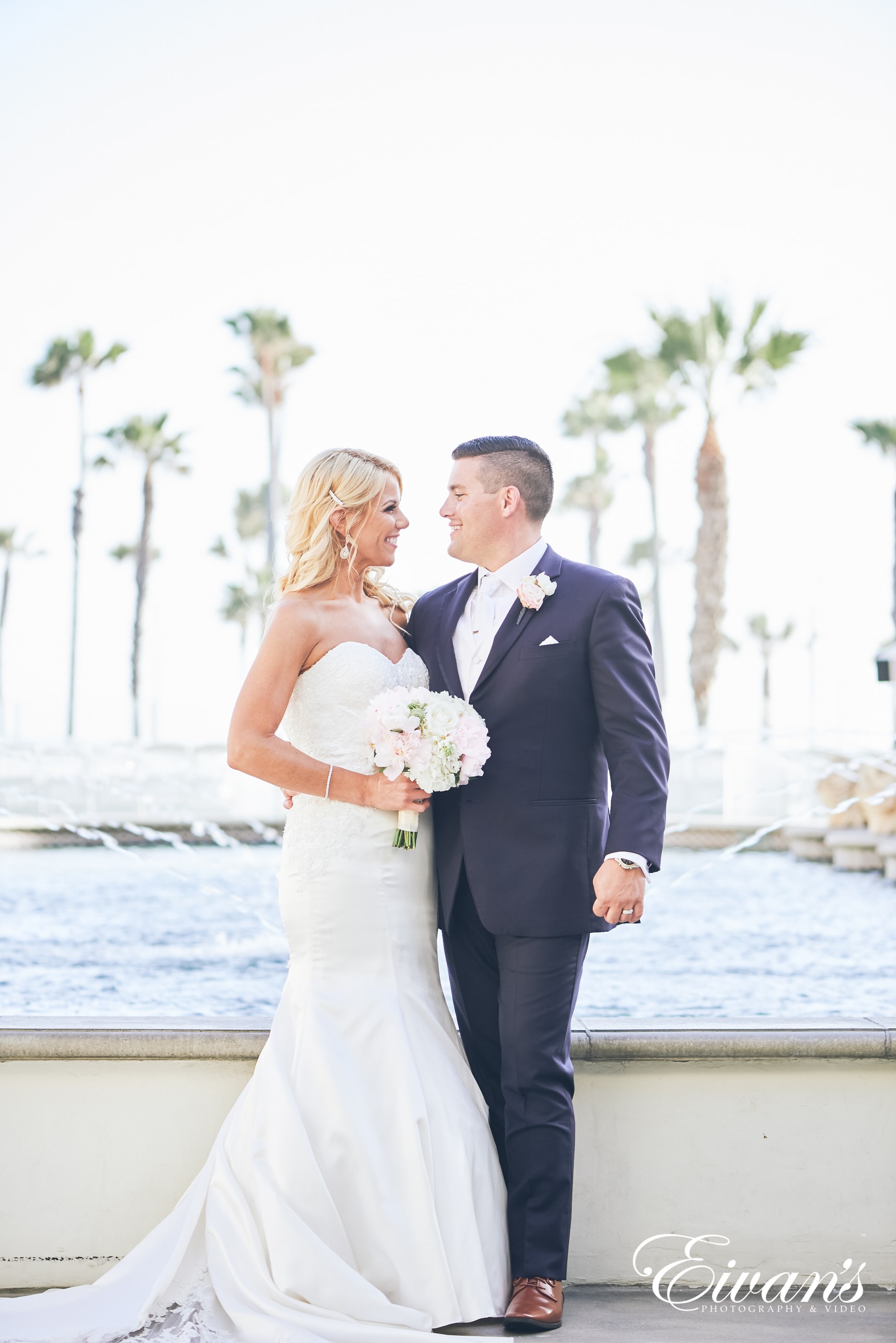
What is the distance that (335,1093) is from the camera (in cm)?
309

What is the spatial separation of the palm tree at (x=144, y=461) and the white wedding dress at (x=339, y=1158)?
31.4 metres

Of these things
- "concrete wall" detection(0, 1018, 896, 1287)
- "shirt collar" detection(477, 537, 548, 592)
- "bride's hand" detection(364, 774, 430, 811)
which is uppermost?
"shirt collar" detection(477, 537, 548, 592)

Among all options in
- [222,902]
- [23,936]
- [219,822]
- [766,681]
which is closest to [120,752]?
[219,822]

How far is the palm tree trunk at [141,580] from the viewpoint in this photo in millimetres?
33594

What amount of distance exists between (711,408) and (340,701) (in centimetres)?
2296

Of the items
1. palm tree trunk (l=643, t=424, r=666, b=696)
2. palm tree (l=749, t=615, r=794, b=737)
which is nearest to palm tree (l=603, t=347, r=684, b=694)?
palm tree trunk (l=643, t=424, r=666, b=696)

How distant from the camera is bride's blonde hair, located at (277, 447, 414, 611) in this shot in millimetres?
3469

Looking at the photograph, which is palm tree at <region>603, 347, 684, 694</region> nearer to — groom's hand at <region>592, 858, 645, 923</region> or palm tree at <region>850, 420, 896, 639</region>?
palm tree at <region>850, 420, 896, 639</region>

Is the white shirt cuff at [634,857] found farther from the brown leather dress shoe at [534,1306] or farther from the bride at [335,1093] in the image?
the brown leather dress shoe at [534,1306]

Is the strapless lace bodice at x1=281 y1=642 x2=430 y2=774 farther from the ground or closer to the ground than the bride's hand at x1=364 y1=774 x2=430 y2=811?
farther from the ground

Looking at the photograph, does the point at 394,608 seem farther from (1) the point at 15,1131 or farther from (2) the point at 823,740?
(2) the point at 823,740

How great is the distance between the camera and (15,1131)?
3338 mm

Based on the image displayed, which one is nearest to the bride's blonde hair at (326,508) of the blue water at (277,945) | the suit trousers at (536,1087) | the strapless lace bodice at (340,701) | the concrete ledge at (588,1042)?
the strapless lace bodice at (340,701)

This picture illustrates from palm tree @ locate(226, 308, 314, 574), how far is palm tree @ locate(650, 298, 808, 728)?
9.55m
